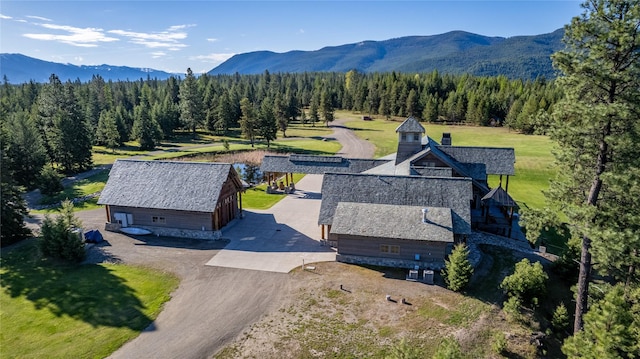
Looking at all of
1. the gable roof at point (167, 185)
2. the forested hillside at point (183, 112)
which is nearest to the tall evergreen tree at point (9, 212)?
the forested hillside at point (183, 112)

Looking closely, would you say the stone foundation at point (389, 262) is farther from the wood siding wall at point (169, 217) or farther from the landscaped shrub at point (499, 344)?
the wood siding wall at point (169, 217)

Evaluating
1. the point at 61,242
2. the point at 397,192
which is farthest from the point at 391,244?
the point at 61,242

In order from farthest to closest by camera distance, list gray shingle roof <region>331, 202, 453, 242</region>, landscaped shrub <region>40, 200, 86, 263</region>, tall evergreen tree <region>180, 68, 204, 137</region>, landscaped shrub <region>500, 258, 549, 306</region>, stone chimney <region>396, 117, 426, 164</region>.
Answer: tall evergreen tree <region>180, 68, 204, 137</region>, stone chimney <region>396, 117, 426, 164</region>, landscaped shrub <region>40, 200, 86, 263</region>, gray shingle roof <region>331, 202, 453, 242</region>, landscaped shrub <region>500, 258, 549, 306</region>

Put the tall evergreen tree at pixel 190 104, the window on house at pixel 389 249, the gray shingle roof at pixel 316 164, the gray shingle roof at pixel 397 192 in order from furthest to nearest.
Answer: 1. the tall evergreen tree at pixel 190 104
2. the gray shingle roof at pixel 316 164
3. the gray shingle roof at pixel 397 192
4. the window on house at pixel 389 249

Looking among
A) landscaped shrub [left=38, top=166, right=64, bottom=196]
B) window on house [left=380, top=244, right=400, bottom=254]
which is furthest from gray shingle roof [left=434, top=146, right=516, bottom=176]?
landscaped shrub [left=38, top=166, right=64, bottom=196]

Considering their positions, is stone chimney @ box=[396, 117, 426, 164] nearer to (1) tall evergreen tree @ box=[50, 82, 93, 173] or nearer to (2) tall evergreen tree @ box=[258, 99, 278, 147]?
(2) tall evergreen tree @ box=[258, 99, 278, 147]

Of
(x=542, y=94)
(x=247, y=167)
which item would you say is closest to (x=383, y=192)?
(x=247, y=167)

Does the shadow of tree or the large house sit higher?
the large house

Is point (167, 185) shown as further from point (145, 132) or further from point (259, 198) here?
point (145, 132)
